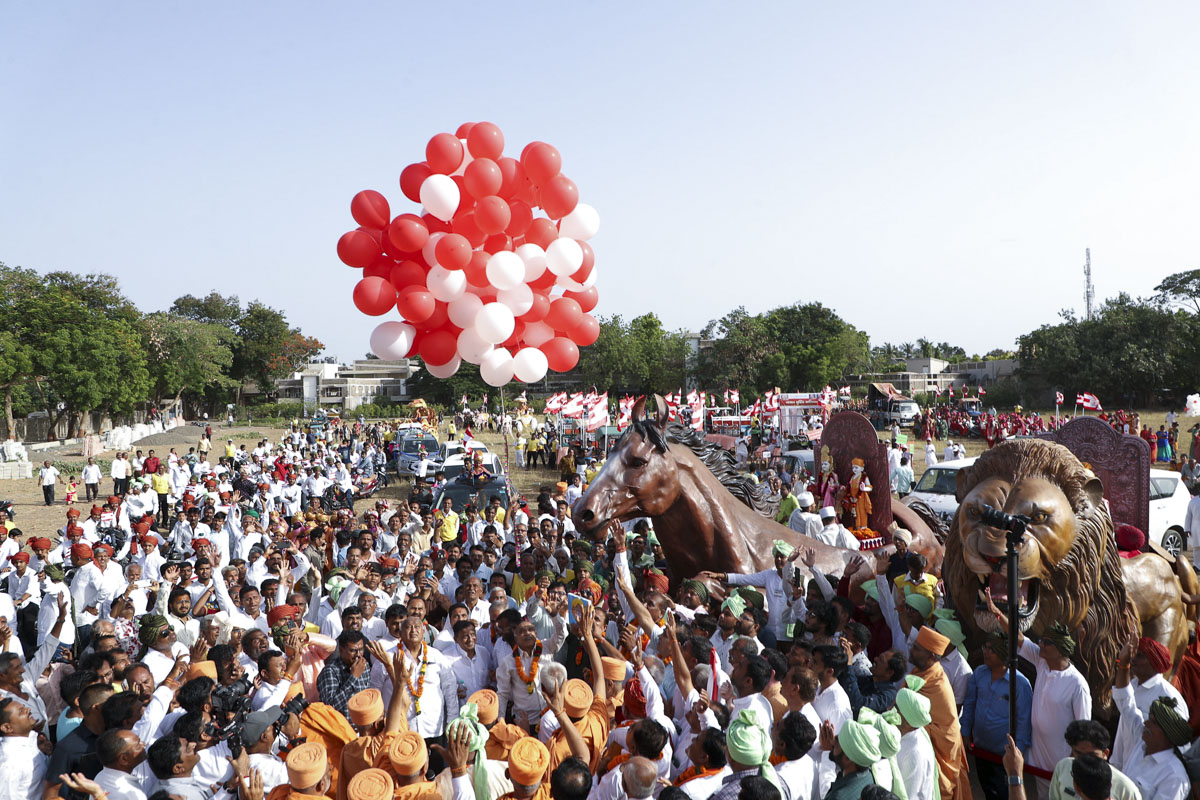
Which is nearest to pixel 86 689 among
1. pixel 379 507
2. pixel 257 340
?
pixel 379 507

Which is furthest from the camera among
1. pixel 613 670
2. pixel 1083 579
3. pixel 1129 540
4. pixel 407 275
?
pixel 407 275

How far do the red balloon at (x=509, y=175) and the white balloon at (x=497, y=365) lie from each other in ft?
→ 5.42

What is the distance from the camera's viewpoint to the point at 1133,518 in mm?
6070

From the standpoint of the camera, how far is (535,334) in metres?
8.71

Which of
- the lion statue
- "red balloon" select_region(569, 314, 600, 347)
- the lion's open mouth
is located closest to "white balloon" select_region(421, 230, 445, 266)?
"red balloon" select_region(569, 314, 600, 347)

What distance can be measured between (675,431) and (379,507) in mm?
8730

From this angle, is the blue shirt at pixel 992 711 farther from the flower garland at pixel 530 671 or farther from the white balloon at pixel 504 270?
the white balloon at pixel 504 270

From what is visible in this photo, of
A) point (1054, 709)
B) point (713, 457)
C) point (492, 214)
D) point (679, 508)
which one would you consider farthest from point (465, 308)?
point (1054, 709)

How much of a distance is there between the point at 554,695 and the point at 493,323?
4.83 m

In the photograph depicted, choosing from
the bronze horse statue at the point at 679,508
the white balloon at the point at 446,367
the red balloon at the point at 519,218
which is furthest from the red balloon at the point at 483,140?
the bronze horse statue at the point at 679,508

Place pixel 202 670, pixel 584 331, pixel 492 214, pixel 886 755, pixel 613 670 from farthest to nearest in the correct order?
pixel 584 331 → pixel 492 214 → pixel 202 670 → pixel 613 670 → pixel 886 755

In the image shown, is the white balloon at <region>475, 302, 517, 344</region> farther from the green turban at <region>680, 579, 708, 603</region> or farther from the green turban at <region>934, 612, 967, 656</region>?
the green turban at <region>934, 612, 967, 656</region>

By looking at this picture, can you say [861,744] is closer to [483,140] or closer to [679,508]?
[679,508]

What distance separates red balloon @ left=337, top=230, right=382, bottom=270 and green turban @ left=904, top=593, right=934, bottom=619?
5.88 metres
